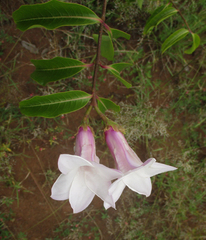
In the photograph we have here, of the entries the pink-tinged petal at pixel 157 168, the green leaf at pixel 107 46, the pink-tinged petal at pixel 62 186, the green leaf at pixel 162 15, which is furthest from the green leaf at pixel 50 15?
the pink-tinged petal at pixel 157 168

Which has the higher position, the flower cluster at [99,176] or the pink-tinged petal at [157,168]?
the pink-tinged petal at [157,168]

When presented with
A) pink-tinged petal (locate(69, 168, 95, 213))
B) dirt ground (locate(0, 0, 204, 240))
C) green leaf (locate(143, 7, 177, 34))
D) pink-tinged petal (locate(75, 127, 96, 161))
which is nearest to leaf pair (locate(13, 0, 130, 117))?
pink-tinged petal (locate(75, 127, 96, 161))

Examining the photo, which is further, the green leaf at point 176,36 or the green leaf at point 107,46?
the green leaf at point 107,46

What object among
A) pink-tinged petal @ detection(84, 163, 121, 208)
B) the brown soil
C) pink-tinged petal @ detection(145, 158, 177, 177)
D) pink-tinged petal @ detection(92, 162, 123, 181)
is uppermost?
pink-tinged petal @ detection(145, 158, 177, 177)

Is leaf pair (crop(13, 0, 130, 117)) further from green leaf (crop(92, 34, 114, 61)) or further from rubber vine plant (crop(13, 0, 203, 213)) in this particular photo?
green leaf (crop(92, 34, 114, 61))

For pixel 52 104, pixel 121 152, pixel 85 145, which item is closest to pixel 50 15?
pixel 52 104

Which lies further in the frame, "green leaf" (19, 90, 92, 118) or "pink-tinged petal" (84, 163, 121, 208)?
"green leaf" (19, 90, 92, 118)

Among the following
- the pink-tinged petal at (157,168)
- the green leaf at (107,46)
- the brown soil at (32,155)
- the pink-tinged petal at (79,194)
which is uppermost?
the green leaf at (107,46)

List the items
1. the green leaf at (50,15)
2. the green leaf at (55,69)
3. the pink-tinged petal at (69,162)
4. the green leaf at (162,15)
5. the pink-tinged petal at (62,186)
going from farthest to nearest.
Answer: the green leaf at (162,15) < the green leaf at (55,69) < the green leaf at (50,15) < the pink-tinged petal at (62,186) < the pink-tinged petal at (69,162)

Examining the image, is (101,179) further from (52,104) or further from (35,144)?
(35,144)

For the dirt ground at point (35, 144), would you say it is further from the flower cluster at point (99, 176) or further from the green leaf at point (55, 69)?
the flower cluster at point (99, 176)
